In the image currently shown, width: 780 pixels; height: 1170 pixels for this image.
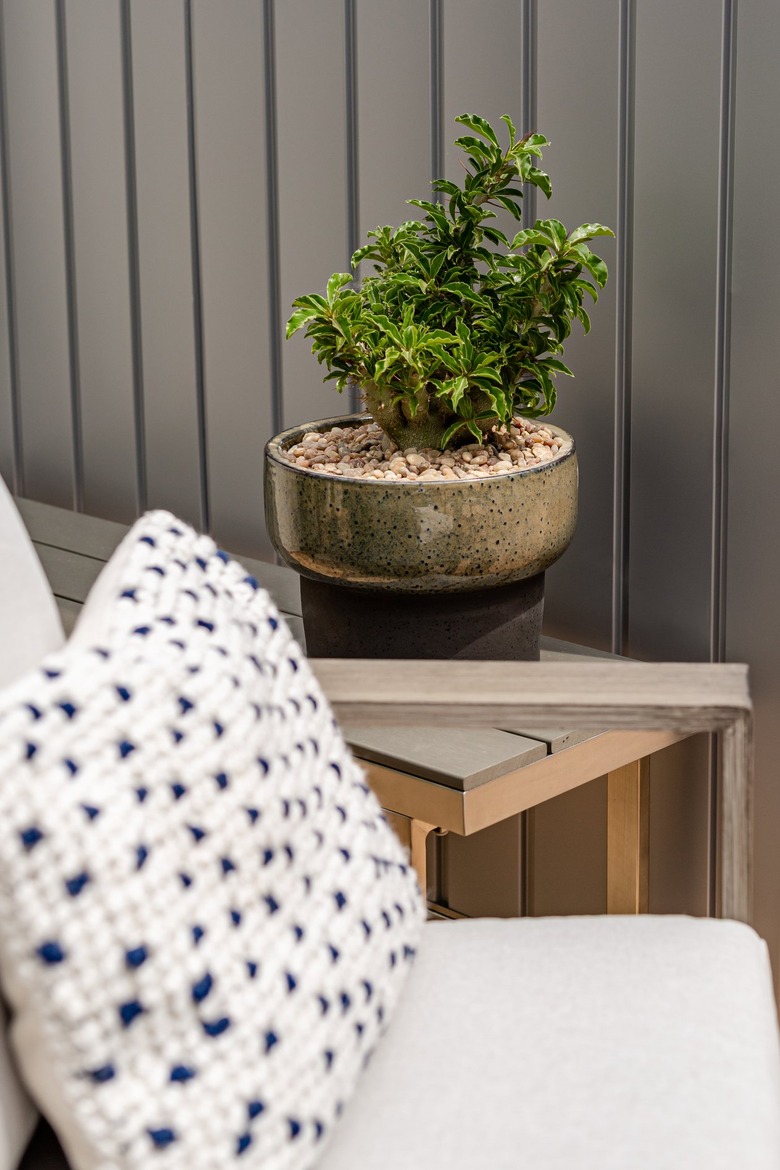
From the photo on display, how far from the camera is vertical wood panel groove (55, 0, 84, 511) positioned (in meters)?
1.83

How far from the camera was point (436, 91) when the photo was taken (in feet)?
4.73

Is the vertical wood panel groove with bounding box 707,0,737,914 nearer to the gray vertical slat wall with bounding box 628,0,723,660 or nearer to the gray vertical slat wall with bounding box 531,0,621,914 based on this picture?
the gray vertical slat wall with bounding box 628,0,723,660

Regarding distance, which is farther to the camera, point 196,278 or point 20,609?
point 196,278

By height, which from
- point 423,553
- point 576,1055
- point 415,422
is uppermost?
point 415,422

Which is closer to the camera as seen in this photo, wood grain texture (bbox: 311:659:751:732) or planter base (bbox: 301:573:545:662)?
wood grain texture (bbox: 311:659:751:732)

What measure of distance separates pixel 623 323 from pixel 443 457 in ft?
1.00

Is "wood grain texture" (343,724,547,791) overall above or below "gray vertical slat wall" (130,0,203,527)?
below

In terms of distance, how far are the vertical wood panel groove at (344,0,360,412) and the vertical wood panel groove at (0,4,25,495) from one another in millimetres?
687

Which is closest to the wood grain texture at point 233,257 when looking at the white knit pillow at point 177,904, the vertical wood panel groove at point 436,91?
the vertical wood panel groove at point 436,91

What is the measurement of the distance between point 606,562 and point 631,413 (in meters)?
0.17

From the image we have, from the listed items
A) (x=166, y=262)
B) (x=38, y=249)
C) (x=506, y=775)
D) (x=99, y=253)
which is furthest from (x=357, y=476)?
(x=38, y=249)

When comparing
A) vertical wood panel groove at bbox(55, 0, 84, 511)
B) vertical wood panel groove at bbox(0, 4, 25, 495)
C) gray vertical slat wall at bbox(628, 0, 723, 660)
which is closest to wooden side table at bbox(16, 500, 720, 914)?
gray vertical slat wall at bbox(628, 0, 723, 660)

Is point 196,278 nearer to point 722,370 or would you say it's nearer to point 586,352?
point 586,352

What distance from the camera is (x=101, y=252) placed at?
1.86 metres
